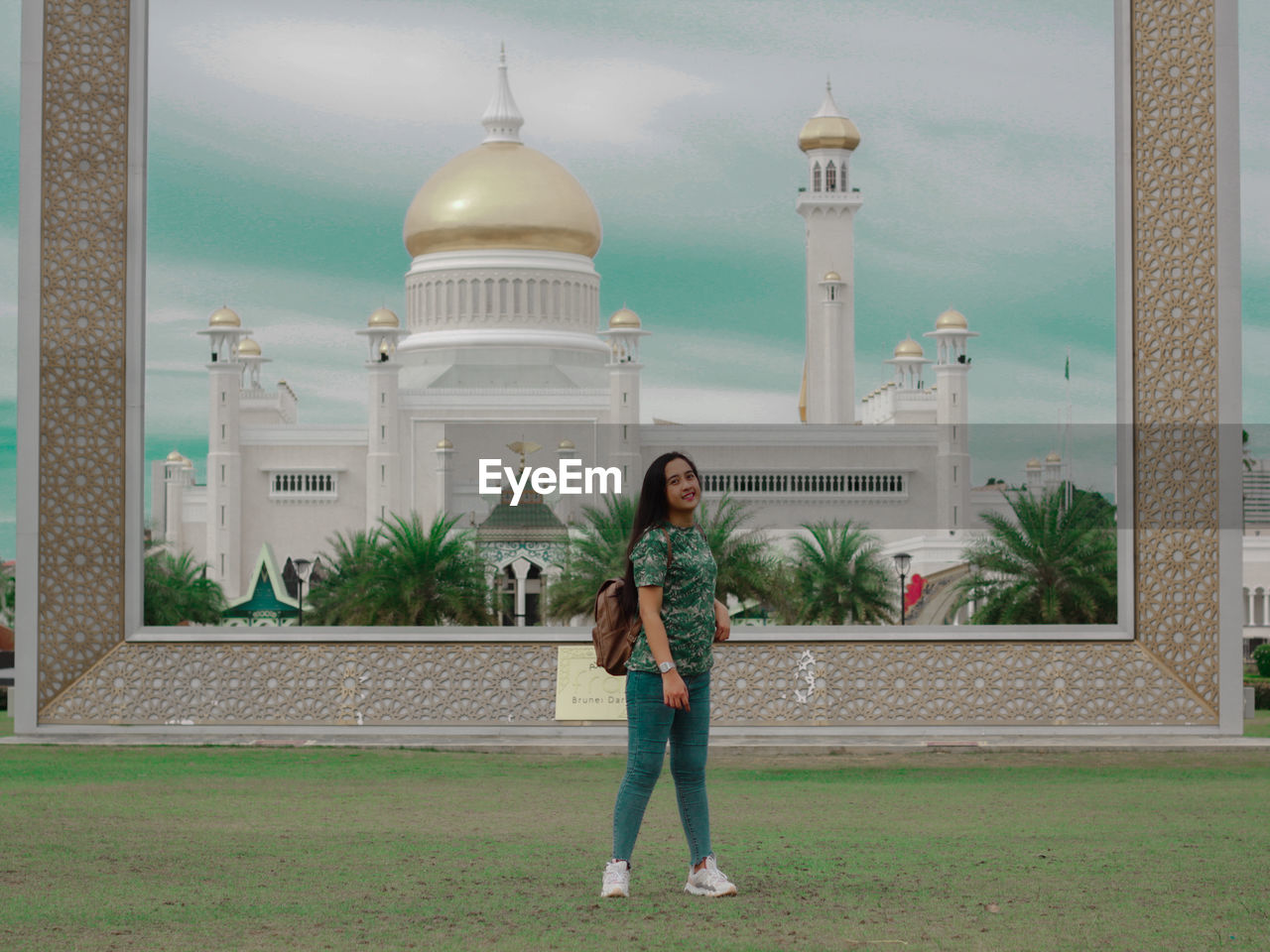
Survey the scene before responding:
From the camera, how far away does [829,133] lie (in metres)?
31.1

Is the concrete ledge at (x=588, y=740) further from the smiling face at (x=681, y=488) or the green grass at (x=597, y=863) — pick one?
the smiling face at (x=681, y=488)

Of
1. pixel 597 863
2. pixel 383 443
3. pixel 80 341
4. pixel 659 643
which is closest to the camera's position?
pixel 659 643

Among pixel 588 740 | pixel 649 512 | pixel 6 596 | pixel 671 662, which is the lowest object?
pixel 588 740

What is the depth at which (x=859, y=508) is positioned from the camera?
2770 cm

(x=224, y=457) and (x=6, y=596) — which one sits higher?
(x=224, y=457)

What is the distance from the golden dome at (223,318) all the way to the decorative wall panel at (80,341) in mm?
21156

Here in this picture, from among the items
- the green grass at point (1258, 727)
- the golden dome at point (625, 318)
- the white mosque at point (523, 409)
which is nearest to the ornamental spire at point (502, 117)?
the white mosque at point (523, 409)

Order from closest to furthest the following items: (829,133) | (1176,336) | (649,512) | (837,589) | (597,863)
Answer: (649,512), (597,863), (1176,336), (837,589), (829,133)

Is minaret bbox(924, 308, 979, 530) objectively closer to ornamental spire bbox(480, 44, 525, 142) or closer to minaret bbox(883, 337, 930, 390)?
minaret bbox(883, 337, 930, 390)

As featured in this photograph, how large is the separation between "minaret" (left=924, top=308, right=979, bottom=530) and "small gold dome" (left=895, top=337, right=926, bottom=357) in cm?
304

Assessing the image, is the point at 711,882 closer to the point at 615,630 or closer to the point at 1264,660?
the point at 615,630

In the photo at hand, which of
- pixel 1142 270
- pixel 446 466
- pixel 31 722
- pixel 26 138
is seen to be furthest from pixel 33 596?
pixel 446 466

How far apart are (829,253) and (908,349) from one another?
321 centimetres

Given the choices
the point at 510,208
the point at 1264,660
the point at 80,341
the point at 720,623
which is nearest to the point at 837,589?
the point at 1264,660
